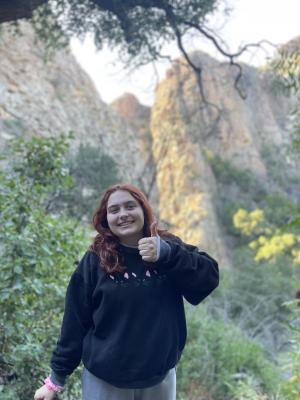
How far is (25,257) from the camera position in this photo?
3344 millimetres

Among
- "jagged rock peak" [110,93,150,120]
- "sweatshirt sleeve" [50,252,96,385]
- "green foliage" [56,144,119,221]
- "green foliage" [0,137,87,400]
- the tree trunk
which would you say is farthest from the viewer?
"jagged rock peak" [110,93,150,120]

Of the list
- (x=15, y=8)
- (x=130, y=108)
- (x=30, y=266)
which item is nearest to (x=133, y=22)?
(x=15, y=8)

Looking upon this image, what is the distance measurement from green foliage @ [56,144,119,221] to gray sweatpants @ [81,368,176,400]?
7.99 m

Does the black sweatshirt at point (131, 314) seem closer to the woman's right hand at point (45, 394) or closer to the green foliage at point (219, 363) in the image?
the woman's right hand at point (45, 394)

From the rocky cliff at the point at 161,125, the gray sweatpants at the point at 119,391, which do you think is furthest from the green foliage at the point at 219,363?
the rocky cliff at the point at 161,125

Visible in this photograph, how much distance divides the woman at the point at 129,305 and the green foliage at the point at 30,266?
37.1 inches

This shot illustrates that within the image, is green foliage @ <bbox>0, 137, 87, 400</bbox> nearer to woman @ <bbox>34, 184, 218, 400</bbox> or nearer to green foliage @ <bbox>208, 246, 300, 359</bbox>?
woman @ <bbox>34, 184, 218, 400</bbox>

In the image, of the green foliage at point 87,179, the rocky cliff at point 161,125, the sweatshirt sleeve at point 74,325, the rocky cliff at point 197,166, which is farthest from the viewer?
the rocky cliff at point 197,166

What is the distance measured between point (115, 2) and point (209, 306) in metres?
5.66

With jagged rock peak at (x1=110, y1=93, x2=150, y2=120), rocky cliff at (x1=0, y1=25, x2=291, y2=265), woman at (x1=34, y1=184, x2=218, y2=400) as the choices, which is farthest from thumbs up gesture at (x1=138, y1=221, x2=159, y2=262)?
jagged rock peak at (x1=110, y1=93, x2=150, y2=120)

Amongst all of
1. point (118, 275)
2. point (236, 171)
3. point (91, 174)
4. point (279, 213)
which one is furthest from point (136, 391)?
point (236, 171)

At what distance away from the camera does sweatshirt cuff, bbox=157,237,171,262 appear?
6.52 feet

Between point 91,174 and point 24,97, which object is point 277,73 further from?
point 24,97

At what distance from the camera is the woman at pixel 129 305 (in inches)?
79.0
